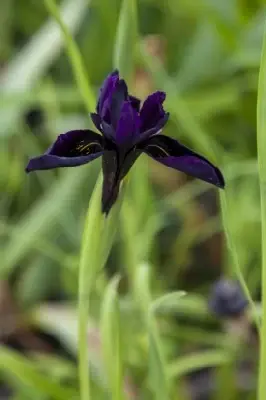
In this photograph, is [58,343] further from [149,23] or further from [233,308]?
[149,23]

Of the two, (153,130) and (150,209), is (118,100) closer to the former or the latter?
(153,130)

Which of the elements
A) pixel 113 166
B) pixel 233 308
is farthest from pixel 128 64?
pixel 233 308

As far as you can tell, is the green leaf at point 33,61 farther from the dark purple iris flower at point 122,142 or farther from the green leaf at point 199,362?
the dark purple iris flower at point 122,142

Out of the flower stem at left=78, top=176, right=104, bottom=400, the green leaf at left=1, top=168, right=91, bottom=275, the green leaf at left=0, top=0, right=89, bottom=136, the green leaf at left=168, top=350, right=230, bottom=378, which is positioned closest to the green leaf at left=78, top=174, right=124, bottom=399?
the flower stem at left=78, top=176, right=104, bottom=400

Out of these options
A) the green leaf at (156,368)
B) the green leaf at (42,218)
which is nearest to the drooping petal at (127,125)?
the green leaf at (156,368)

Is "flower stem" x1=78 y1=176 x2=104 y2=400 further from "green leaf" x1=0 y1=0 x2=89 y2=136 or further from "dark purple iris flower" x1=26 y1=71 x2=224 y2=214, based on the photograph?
"green leaf" x1=0 y1=0 x2=89 y2=136
